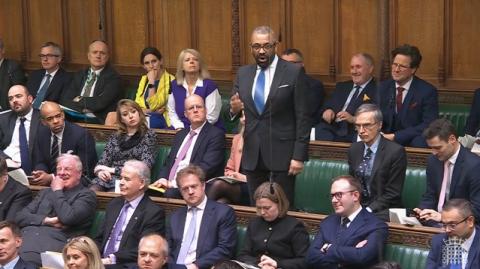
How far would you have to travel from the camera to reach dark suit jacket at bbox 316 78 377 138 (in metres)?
8.78

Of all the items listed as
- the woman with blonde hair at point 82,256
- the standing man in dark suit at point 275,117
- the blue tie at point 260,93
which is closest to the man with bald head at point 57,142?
the standing man in dark suit at point 275,117

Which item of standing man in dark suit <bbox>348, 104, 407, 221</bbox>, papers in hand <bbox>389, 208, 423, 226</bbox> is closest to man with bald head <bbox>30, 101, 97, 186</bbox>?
standing man in dark suit <bbox>348, 104, 407, 221</bbox>

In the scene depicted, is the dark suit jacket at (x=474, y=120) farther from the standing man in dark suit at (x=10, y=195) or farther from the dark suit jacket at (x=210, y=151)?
the standing man in dark suit at (x=10, y=195)

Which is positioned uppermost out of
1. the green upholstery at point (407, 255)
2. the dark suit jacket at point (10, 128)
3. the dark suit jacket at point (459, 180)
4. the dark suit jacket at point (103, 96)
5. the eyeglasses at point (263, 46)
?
the eyeglasses at point (263, 46)

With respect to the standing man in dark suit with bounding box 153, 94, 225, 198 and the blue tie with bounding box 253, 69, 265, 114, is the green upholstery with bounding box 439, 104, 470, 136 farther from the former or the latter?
the blue tie with bounding box 253, 69, 265, 114

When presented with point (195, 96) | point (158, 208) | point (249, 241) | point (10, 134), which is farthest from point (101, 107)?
point (249, 241)

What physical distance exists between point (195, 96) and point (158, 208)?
1.02 meters

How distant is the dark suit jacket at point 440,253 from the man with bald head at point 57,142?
3.13 metres

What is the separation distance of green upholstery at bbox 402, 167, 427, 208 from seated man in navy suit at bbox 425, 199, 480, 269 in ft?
4.26

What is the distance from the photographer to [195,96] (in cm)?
830

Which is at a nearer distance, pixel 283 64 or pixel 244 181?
pixel 283 64

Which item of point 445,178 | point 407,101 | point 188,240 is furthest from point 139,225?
point 407,101

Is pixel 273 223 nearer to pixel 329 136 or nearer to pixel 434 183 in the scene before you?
pixel 434 183

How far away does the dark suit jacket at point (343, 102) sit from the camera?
878 centimetres
